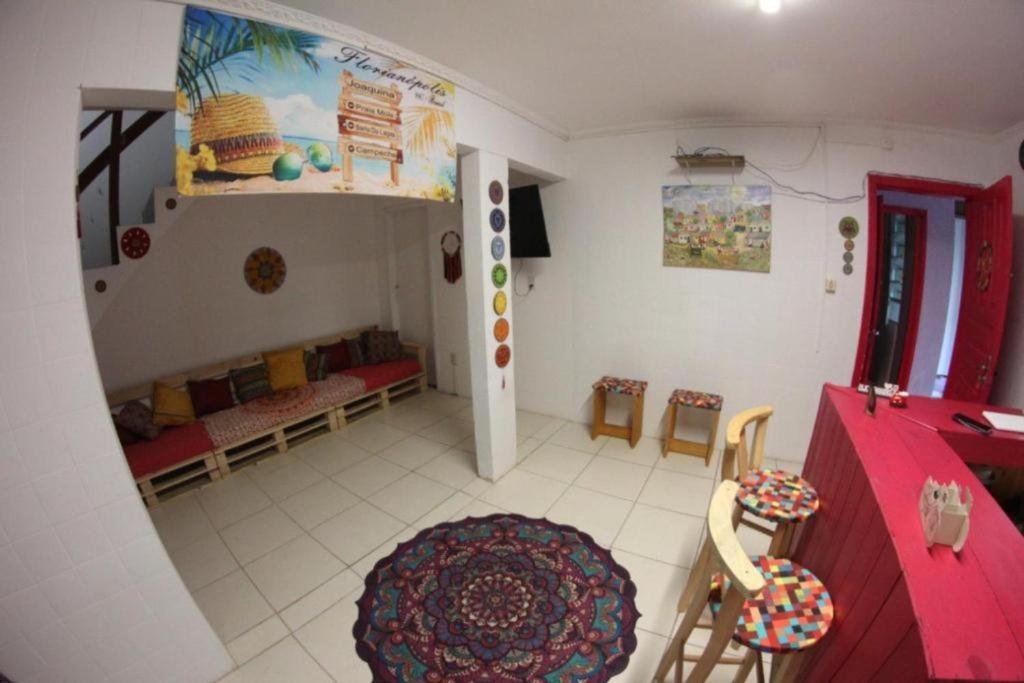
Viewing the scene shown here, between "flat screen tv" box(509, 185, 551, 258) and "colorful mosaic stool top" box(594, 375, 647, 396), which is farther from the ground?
"flat screen tv" box(509, 185, 551, 258)

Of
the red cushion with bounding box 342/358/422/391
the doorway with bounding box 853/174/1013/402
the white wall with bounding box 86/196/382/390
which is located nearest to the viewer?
the white wall with bounding box 86/196/382/390

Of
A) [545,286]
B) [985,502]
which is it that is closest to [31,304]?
[985,502]

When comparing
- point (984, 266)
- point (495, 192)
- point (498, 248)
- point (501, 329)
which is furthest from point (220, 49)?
point (984, 266)

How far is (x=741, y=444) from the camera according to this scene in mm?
1872

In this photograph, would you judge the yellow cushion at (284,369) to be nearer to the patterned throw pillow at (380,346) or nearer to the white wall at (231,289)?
the white wall at (231,289)

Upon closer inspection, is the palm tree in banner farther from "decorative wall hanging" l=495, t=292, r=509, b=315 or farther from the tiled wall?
"decorative wall hanging" l=495, t=292, r=509, b=315

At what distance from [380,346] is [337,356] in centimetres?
51

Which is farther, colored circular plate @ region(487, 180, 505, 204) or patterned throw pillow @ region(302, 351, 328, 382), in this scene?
patterned throw pillow @ region(302, 351, 328, 382)

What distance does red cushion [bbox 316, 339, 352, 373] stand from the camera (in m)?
4.57

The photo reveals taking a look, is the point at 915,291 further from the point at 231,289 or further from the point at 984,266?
the point at 231,289

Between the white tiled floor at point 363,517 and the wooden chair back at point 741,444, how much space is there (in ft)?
2.54

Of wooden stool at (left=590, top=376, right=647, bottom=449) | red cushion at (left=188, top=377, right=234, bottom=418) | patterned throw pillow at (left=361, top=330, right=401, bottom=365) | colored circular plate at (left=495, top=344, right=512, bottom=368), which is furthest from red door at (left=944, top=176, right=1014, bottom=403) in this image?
red cushion at (left=188, top=377, right=234, bottom=418)

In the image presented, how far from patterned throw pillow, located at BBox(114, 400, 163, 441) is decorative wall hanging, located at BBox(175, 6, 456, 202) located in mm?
2530

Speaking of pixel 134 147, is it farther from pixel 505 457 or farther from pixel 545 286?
pixel 505 457
